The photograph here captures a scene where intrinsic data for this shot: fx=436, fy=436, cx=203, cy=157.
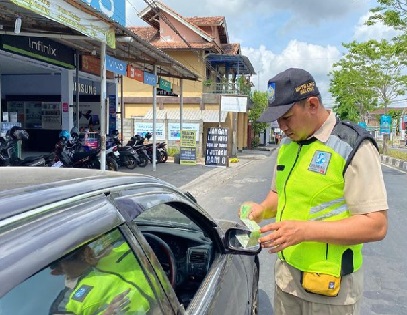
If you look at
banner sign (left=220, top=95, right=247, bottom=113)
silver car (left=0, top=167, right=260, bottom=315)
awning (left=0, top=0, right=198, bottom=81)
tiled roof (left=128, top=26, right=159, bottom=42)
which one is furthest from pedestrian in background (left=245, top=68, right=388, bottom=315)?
tiled roof (left=128, top=26, right=159, bottom=42)

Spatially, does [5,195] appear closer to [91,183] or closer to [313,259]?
[91,183]

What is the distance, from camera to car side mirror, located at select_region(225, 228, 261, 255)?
2.06 meters

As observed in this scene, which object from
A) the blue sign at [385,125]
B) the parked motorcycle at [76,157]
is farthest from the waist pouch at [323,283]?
the blue sign at [385,125]

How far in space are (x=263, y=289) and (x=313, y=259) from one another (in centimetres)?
231

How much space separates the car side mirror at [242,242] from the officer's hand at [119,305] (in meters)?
0.72

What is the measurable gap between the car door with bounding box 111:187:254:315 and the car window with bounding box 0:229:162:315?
10 centimetres

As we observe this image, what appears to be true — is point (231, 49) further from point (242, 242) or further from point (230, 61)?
point (242, 242)

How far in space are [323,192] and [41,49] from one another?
11.4 metres

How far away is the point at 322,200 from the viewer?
1962 millimetres

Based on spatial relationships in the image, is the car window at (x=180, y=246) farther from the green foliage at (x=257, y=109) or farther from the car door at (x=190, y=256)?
the green foliage at (x=257, y=109)

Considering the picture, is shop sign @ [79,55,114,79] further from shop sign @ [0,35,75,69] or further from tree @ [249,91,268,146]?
tree @ [249,91,268,146]

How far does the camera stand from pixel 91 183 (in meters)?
1.60

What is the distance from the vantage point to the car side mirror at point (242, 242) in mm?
2062

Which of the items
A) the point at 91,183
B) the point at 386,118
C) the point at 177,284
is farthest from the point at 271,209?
the point at 386,118
